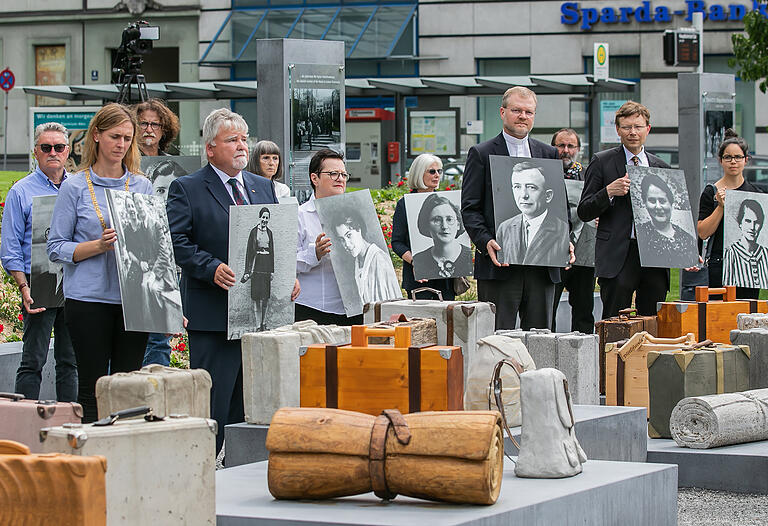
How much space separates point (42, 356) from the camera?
883 cm

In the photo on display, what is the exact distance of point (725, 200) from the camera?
10664 millimetres

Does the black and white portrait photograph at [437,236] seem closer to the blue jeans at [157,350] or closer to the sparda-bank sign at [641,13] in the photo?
the blue jeans at [157,350]

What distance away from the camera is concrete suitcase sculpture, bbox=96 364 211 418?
5738 millimetres

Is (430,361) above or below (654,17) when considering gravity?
below

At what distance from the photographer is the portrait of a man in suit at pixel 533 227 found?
27.9ft

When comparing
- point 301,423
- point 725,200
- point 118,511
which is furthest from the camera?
point 725,200

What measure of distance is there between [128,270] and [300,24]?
99.6 feet

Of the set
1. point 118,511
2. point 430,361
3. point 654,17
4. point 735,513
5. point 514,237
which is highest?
point 654,17

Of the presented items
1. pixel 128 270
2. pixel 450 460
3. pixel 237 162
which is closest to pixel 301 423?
pixel 450 460

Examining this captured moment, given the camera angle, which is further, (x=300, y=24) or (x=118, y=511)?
(x=300, y=24)

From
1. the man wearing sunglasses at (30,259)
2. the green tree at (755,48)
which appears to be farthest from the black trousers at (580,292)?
the green tree at (755,48)

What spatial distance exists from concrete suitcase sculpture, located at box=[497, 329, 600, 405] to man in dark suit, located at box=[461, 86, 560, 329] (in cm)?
61

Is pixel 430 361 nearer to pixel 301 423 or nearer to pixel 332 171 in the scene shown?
pixel 301 423

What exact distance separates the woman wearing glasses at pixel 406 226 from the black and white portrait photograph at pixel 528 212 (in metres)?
1.65
